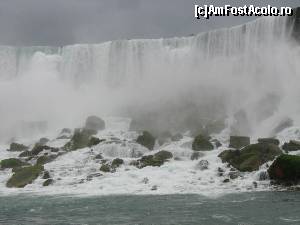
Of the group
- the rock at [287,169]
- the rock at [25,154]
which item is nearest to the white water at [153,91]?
the rock at [287,169]

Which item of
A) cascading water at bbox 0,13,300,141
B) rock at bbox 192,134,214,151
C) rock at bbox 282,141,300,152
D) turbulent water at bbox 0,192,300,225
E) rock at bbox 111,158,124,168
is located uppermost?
cascading water at bbox 0,13,300,141

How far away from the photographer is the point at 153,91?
5447 centimetres

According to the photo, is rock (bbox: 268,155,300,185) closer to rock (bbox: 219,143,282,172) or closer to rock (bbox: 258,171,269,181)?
rock (bbox: 258,171,269,181)

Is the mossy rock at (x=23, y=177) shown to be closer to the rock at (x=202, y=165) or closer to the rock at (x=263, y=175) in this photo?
the rock at (x=202, y=165)

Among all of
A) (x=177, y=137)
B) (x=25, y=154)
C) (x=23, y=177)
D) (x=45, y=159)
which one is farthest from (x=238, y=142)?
(x=25, y=154)

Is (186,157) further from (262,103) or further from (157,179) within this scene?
(262,103)

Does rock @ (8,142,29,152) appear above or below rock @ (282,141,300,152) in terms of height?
above

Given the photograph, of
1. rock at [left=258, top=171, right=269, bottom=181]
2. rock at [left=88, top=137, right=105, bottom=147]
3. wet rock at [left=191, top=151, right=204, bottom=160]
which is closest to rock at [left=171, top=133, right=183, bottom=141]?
rock at [left=88, top=137, right=105, bottom=147]

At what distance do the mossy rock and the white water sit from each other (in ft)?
2.33

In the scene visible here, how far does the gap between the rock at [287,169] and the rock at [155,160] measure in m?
8.16

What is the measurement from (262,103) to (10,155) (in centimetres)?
2105

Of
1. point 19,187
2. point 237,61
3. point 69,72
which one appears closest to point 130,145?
point 19,187

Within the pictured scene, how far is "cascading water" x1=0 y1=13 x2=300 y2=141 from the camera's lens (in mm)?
45562

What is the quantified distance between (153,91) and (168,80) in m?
1.97
